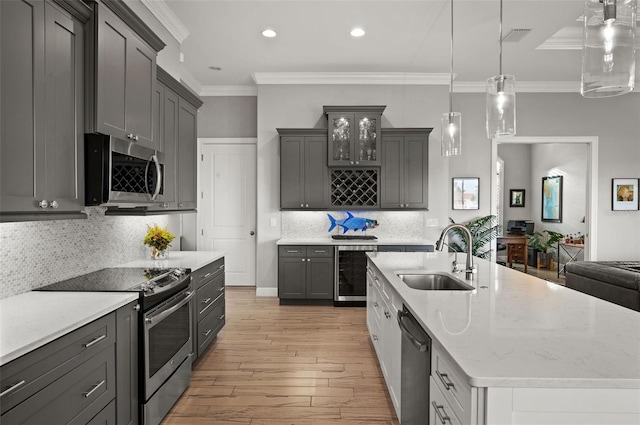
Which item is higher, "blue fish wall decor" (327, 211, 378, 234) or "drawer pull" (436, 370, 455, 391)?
"blue fish wall decor" (327, 211, 378, 234)

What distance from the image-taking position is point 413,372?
2.06 meters

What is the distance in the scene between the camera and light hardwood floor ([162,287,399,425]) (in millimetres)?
2588

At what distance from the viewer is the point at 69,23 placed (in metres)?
2.02

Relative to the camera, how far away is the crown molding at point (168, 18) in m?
3.57

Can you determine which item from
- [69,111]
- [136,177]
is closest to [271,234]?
[136,177]

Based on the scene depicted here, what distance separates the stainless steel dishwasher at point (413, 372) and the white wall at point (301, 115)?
3859 mm

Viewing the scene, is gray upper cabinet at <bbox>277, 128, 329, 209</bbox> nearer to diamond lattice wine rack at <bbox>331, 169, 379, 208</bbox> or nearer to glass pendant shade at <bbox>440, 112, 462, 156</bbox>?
diamond lattice wine rack at <bbox>331, 169, 379, 208</bbox>

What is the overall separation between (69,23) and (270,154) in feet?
12.6

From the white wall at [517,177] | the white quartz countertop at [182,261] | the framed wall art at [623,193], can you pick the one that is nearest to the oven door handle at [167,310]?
the white quartz countertop at [182,261]

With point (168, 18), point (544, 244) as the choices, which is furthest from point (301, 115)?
point (544, 244)

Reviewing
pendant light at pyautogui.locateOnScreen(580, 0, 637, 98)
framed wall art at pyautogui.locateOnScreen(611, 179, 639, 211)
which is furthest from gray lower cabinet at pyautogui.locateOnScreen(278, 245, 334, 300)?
framed wall art at pyautogui.locateOnScreen(611, 179, 639, 211)

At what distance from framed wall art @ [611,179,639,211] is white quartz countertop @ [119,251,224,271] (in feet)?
20.4

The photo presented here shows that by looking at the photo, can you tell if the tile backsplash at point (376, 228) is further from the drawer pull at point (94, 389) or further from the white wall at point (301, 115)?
the drawer pull at point (94, 389)

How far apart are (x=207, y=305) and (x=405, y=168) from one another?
11.2 ft
